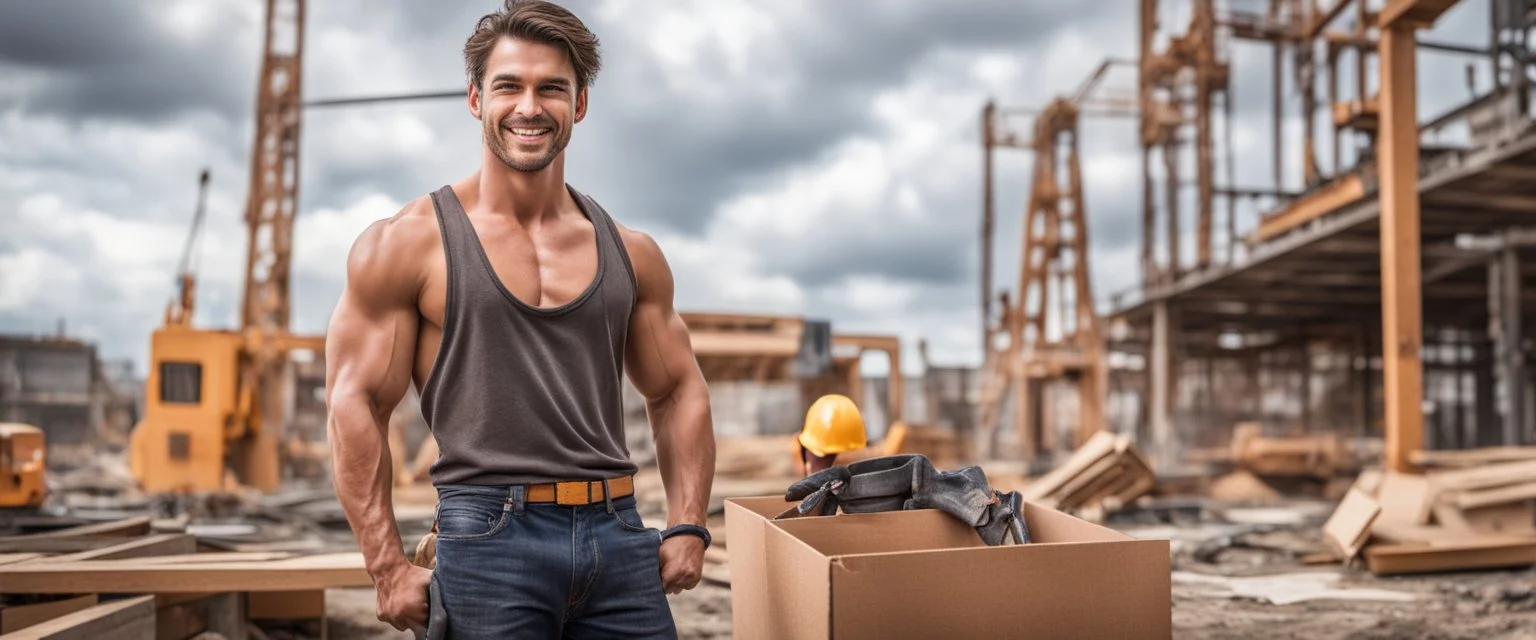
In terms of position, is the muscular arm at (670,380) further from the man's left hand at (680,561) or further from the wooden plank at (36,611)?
the wooden plank at (36,611)

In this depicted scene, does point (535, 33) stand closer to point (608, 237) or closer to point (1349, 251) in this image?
point (608, 237)

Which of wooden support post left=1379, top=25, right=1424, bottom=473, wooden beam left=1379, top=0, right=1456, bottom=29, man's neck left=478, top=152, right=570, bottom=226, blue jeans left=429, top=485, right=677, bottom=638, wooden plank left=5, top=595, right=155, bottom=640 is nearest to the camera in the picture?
blue jeans left=429, top=485, right=677, bottom=638

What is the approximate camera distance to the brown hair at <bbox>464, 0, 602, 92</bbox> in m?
2.21

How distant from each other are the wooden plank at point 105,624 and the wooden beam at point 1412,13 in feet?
33.2

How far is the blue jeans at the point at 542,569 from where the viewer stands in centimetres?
206

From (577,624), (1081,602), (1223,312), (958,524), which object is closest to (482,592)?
(577,624)

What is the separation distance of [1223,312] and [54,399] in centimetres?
3044

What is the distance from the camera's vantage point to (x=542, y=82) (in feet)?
7.23

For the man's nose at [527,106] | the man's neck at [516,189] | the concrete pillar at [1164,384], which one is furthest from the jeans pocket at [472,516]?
the concrete pillar at [1164,384]

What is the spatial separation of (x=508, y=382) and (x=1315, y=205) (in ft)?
58.2

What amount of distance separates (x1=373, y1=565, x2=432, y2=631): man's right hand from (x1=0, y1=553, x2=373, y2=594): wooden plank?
2400 millimetres

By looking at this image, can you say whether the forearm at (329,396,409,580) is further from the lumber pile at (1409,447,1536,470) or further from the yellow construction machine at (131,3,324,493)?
the yellow construction machine at (131,3,324,493)

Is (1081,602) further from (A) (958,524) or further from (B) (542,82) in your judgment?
(B) (542,82)

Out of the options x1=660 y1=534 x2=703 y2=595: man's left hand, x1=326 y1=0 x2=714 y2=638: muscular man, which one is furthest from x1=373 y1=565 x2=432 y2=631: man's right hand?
x1=660 y1=534 x2=703 y2=595: man's left hand
